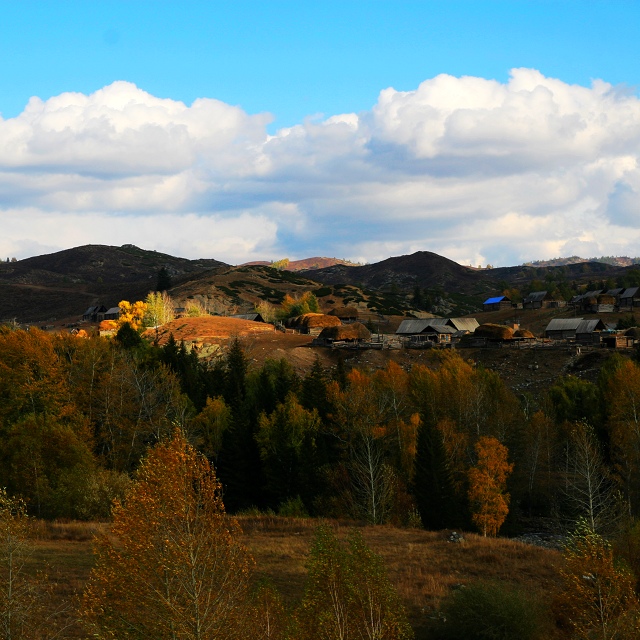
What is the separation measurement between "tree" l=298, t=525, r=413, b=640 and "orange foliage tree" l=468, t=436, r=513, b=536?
1349 inches

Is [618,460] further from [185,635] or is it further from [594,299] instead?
[594,299]

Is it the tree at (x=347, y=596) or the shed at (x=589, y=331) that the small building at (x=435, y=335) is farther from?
the tree at (x=347, y=596)

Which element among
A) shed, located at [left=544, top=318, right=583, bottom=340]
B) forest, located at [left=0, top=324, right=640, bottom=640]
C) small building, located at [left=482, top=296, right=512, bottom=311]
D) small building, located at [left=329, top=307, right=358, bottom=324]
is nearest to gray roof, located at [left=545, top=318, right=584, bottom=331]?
shed, located at [left=544, top=318, right=583, bottom=340]

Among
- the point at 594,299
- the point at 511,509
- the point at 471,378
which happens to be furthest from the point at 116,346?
the point at 594,299

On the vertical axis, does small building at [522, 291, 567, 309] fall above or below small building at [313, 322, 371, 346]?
above

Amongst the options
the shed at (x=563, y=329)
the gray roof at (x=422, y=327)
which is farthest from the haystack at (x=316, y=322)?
the shed at (x=563, y=329)

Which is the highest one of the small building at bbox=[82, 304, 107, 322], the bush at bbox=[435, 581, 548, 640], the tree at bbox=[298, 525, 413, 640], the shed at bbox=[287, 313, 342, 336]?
the small building at bbox=[82, 304, 107, 322]

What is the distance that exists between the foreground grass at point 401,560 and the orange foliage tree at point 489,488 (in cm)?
859

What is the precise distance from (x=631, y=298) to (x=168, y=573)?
145727mm

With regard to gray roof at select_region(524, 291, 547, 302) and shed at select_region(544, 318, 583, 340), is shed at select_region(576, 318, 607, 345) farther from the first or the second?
gray roof at select_region(524, 291, 547, 302)

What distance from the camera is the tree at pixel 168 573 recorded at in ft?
58.6

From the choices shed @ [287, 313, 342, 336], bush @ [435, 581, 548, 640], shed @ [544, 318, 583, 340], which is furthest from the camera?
shed @ [287, 313, 342, 336]

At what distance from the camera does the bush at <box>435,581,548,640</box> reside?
84.9ft

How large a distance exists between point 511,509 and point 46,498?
36504 mm
